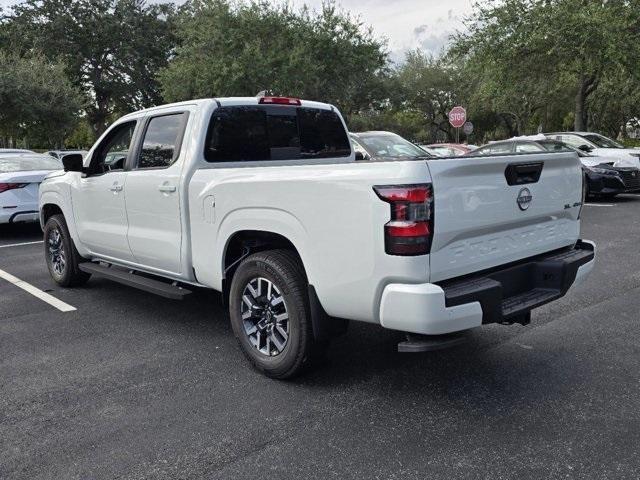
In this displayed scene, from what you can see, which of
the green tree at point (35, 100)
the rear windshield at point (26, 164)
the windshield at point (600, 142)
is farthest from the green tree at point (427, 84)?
the rear windshield at point (26, 164)

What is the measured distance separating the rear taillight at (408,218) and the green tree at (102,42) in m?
37.4

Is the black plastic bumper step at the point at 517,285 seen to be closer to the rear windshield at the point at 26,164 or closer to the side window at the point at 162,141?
the side window at the point at 162,141

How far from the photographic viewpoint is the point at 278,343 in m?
3.79

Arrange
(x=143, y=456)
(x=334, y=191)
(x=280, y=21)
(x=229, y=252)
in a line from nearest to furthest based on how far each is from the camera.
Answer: (x=143, y=456) < (x=334, y=191) < (x=229, y=252) < (x=280, y=21)

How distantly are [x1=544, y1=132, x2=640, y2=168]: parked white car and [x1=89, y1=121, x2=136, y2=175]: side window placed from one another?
37.9 ft

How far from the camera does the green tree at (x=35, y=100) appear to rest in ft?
76.6

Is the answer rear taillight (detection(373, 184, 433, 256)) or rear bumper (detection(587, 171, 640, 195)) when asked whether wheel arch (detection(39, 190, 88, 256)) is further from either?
rear bumper (detection(587, 171, 640, 195))

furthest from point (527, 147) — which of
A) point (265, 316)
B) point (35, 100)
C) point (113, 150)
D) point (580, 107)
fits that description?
point (35, 100)

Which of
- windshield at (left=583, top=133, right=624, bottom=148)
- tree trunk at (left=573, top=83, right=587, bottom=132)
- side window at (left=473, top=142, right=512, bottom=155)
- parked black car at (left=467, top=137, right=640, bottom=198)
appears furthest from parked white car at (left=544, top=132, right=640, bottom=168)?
tree trunk at (left=573, top=83, right=587, bottom=132)

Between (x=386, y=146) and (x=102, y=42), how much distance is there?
32310 millimetres

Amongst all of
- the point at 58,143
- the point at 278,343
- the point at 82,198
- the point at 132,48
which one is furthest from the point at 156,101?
the point at 278,343

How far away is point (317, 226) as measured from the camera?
10.9 feet

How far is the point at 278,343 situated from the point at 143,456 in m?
1.13

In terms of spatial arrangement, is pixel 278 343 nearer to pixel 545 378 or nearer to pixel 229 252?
pixel 229 252
